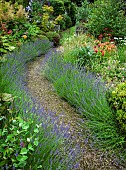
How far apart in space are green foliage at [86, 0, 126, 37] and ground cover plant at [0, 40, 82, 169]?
478cm

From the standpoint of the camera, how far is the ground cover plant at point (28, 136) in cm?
179

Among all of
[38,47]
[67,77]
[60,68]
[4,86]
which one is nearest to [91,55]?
[60,68]

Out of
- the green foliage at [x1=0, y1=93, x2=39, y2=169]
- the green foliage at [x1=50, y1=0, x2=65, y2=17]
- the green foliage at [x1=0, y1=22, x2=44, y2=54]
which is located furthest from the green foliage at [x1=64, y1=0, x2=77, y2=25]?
the green foliage at [x1=0, y1=93, x2=39, y2=169]

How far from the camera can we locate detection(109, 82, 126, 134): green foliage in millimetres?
2783

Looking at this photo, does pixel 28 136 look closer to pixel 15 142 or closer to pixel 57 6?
pixel 15 142

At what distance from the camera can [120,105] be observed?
290 centimetres

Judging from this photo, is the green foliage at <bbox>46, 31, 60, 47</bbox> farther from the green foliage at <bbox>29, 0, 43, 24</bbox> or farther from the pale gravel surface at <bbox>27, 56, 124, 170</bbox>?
the pale gravel surface at <bbox>27, 56, 124, 170</bbox>

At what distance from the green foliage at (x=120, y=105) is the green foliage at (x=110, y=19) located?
5.83 meters

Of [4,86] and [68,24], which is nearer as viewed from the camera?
[4,86]

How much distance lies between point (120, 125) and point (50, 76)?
Result: 2282mm

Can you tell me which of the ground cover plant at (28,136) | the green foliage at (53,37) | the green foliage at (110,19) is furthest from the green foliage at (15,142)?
the green foliage at (53,37)

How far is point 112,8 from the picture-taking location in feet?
29.0

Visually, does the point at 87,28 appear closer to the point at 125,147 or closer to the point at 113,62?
the point at 113,62

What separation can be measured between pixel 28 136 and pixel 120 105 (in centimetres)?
118
